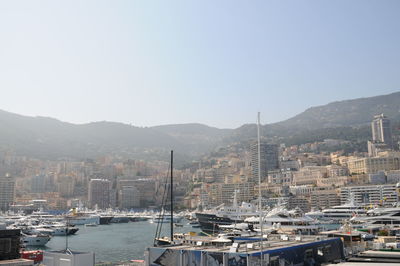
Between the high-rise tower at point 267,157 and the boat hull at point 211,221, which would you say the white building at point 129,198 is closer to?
the high-rise tower at point 267,157

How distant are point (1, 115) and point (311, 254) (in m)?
204

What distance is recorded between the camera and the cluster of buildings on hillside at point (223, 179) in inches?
4181

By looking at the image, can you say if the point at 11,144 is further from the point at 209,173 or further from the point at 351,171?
the point at 351,171

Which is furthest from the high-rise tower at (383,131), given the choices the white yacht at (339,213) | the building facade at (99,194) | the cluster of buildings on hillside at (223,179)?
the building facade at (99,194)

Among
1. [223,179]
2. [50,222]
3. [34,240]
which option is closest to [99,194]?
[223,179]

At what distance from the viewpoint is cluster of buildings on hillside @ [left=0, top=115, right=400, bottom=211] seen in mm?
106188

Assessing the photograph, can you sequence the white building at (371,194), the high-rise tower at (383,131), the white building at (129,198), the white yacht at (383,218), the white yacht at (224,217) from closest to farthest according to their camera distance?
the white yacht at (383,218) < the white yacht at (224,217) < the white building at (371,194) < the white building at (129,198) < the high-rise tower at (383,131)

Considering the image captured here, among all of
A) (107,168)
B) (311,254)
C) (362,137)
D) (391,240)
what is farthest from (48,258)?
(362,137)

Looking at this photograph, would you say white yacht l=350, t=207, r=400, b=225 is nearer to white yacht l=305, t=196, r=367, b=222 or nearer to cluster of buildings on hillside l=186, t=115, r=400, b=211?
white yacht l=305, t=196, r=367, b=222

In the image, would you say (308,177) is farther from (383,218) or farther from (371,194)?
(383,218)

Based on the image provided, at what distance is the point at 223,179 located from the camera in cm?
14675

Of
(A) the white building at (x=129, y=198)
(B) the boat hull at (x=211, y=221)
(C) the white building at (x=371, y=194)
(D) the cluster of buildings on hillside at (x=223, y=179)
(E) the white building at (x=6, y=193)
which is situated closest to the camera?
(B) the boat hull at (x=211, y=221)

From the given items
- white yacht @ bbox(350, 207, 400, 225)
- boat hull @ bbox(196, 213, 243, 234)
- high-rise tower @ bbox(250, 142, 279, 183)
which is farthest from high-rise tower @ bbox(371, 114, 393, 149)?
boat hull @ bbox(196, 213, 243, 234)

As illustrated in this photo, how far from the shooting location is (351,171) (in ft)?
414
